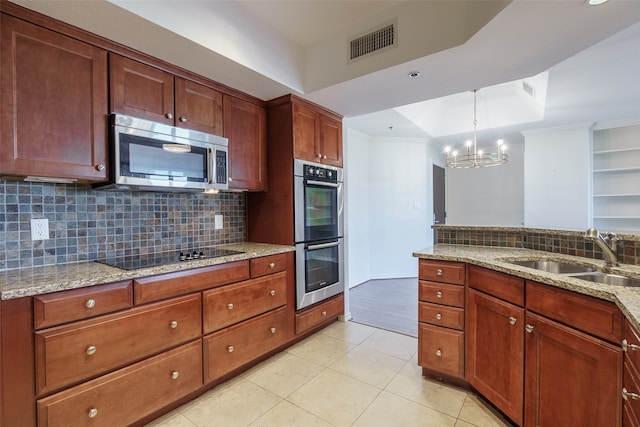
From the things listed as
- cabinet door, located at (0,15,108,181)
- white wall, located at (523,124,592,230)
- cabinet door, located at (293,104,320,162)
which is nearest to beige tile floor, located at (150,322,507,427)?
cabinet door, located at (0,15,108,181)

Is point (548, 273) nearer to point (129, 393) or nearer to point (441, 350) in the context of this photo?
point (441, 350)

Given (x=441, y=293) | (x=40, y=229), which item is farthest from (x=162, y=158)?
(x=441, y=293)

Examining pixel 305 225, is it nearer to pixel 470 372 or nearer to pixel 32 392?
pixel 470 372

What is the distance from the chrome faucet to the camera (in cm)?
164

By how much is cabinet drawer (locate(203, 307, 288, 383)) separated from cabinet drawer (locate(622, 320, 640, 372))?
2.10 meters

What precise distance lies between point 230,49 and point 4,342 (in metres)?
1.96

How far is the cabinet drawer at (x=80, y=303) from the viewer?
134 centimetres

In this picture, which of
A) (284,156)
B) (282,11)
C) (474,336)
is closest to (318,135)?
(284,156)

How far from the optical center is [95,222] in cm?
199

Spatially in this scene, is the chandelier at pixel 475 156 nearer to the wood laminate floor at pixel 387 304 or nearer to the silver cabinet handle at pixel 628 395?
the wood laminate floor at pixel 387 304

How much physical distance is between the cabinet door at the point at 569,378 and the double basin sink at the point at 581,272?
0.44 meters

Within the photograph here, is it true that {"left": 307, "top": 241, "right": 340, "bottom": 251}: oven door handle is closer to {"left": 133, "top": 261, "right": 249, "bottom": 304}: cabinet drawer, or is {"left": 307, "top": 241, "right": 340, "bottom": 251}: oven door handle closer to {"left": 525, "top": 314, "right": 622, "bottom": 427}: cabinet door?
{"left": 133, "top": 261, "right": 249, "bottom": 304}: cabinet drawer

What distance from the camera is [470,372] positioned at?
6.45 ft

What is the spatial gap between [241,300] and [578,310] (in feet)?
6.51
